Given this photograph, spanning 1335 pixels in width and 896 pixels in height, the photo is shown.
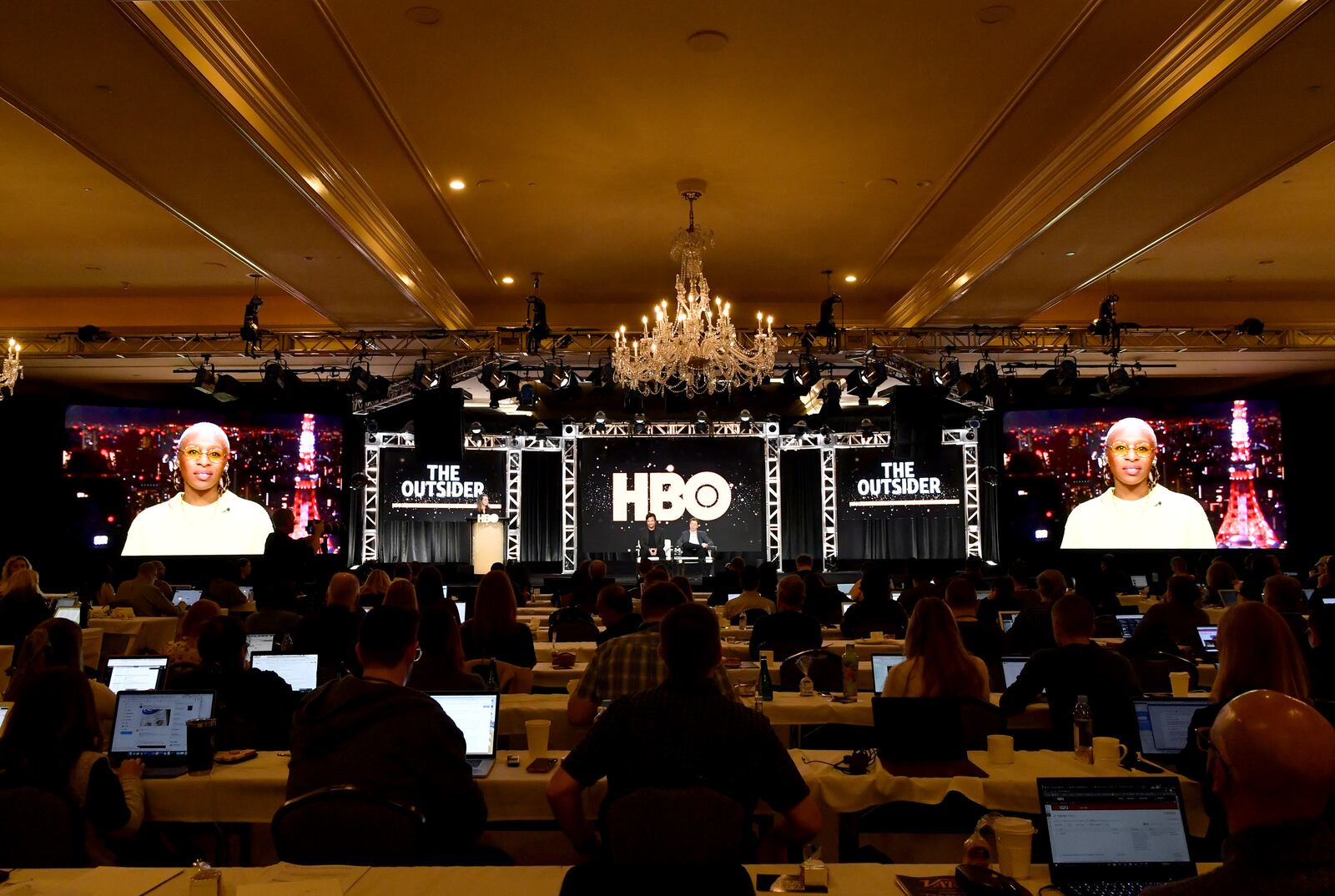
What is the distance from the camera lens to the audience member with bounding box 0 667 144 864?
3.03 metres

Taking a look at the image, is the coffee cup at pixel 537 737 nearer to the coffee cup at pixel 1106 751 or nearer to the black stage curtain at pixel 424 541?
the coffee cup at pixel 1106 751

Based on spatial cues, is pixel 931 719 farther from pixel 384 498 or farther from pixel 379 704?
pixel 384 498

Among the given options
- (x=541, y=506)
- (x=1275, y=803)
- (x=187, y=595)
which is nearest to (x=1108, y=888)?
(x=1275, y=803)

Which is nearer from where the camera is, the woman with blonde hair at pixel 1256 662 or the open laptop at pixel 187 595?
the woman with blonde hair at pixel 1256 662

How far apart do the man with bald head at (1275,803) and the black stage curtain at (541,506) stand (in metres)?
19.3

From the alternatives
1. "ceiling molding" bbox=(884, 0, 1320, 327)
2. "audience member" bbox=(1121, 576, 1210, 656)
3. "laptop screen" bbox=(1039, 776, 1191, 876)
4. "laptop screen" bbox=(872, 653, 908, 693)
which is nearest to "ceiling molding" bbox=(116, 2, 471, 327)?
"laptop screen" bbox=(872, 653, 908, 693)

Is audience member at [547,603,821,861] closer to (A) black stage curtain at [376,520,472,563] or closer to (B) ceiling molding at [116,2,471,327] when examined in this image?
(B) ceiling molding at [116,2,471,327]

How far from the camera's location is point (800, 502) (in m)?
20.7

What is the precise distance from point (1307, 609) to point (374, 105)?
329 inches

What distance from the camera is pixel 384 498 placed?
1927 cm

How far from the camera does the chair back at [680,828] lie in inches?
102

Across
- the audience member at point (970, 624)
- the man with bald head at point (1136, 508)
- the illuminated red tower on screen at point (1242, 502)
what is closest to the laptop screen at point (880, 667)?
the audience member at point (970, 624)

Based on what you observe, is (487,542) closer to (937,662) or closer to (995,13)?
(995,13)

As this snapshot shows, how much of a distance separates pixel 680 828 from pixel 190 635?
3978 millimetres
